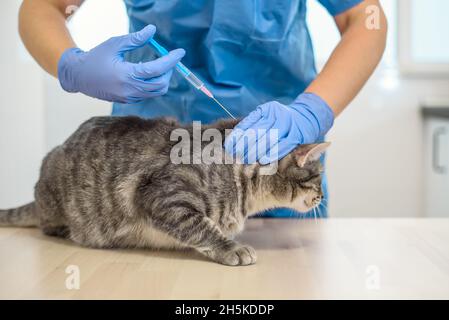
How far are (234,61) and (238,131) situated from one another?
0.37 metres

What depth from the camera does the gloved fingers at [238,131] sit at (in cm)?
114

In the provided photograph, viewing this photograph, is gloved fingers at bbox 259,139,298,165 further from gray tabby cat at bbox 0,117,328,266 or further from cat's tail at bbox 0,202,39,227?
cat's tail at bbox 0,202,39,227

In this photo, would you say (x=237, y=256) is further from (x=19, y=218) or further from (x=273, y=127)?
(x=19, y=218)

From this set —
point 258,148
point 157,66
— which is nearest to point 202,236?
point 258,148

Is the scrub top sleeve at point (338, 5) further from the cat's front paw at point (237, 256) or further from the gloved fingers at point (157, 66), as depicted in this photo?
the cat's front paw at point (237, 256)

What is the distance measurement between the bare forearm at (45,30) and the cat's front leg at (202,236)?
44cm

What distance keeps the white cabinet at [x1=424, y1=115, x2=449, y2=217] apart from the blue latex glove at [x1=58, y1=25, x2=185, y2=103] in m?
1.62

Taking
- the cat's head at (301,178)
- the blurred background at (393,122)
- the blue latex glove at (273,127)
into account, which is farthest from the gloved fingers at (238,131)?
the blurred background at (393,122)

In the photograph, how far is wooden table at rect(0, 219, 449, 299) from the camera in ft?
2.88

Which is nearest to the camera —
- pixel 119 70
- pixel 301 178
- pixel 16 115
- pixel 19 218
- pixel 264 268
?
pixel 264 268

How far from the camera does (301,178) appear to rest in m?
1.23

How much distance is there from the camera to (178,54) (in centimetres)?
112
